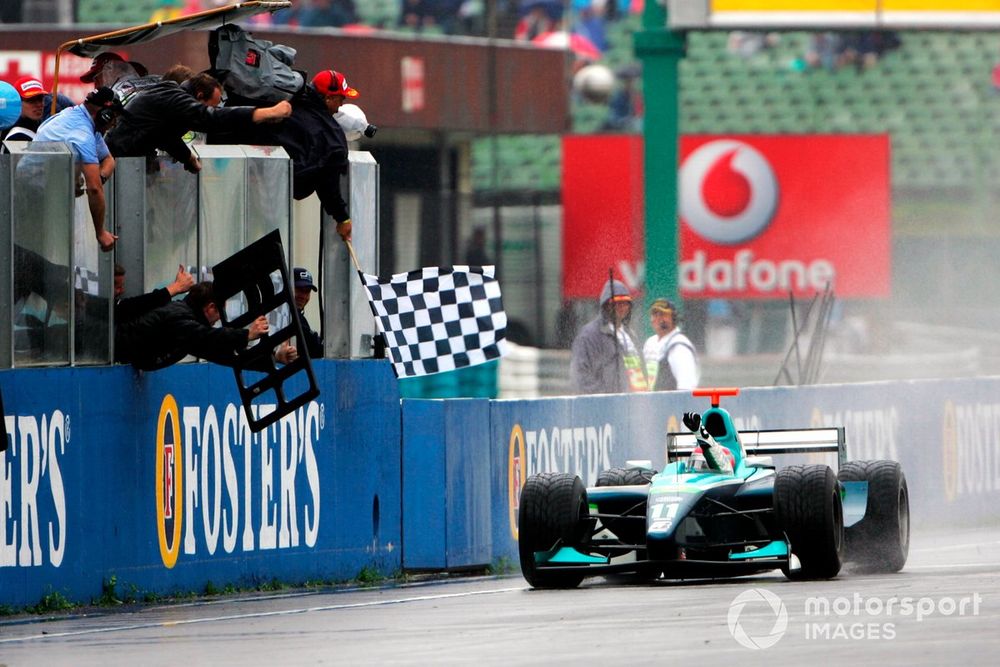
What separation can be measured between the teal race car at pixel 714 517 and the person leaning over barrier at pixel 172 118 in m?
2.60

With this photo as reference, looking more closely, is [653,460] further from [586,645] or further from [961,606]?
[586,645]

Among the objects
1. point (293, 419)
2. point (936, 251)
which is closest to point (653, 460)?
point (293, 419)

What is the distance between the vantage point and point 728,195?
29.8 m

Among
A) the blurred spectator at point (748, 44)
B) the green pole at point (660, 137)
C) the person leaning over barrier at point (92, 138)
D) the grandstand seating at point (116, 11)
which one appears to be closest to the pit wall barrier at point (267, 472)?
the person leaning over barrier at point (92, 138)

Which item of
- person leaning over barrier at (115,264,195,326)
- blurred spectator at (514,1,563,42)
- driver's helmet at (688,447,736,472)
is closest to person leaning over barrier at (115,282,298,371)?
person leaning over barrier at (115,264,195,326)

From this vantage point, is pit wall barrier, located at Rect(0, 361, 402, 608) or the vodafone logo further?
the vodafone logo

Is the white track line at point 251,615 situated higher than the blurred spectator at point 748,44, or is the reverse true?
the blurred spectator at point 748,44

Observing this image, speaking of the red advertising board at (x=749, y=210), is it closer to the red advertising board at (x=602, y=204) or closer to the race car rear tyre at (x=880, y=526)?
the red advertising board at (x=602, y=204)

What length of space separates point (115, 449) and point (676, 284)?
903 cm

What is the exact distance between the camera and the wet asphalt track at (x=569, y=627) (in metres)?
7.89

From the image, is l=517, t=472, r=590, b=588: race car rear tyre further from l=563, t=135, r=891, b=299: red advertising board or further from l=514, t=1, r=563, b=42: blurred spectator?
l=514, t=1, r=563, b=42: blurred spectator

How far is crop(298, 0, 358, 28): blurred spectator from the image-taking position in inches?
1192

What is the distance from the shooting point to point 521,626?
9.09m

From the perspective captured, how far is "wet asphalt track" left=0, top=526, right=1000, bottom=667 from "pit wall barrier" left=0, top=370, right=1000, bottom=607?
1.41 ft
